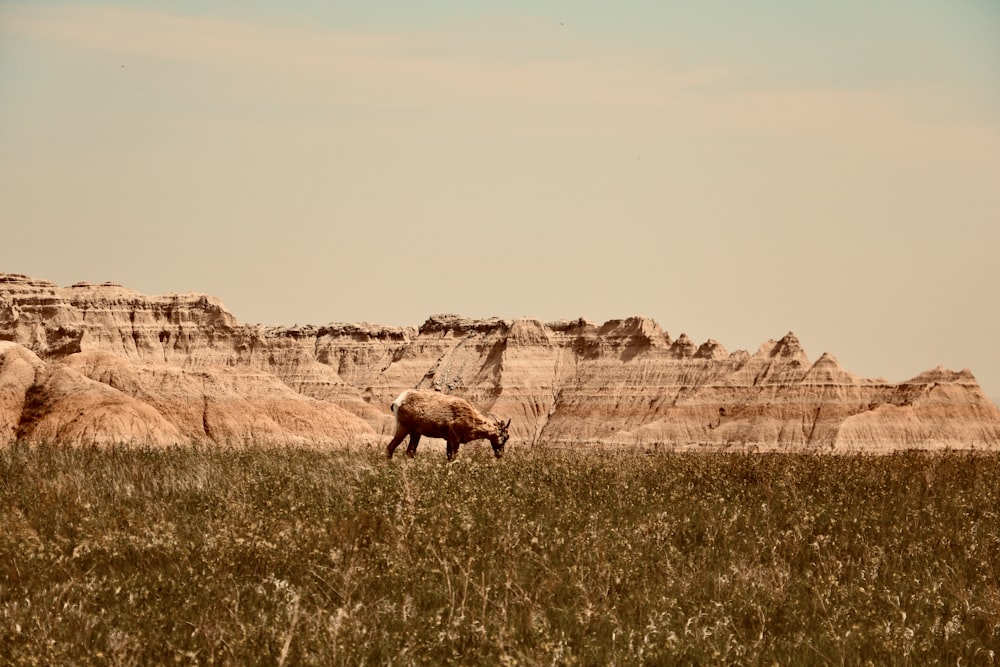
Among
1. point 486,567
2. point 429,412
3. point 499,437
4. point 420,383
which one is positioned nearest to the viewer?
point 486,567

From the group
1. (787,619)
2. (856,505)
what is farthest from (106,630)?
(856,505)

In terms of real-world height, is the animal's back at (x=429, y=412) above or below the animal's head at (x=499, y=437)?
above

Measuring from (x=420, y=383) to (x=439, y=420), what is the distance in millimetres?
124308

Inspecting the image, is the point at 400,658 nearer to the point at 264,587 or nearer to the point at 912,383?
the point at 264,587

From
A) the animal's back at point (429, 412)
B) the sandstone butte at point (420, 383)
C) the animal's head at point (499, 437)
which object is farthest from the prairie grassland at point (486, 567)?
the sandstone butte at point (420, 383)

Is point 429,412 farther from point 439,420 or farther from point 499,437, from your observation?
point 499,437

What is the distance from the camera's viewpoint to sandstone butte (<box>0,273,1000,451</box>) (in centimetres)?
4025

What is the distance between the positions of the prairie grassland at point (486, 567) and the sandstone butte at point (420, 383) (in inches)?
742

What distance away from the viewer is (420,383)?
14838 cm

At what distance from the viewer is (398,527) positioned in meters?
10.7

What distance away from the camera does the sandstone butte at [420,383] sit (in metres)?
40.2

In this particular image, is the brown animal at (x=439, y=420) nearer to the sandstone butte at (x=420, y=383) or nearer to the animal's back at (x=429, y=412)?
the animal's back at (x=429, y=412)

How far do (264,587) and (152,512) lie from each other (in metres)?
3.16

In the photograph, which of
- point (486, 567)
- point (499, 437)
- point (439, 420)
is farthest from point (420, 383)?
A: point (486, 567)
